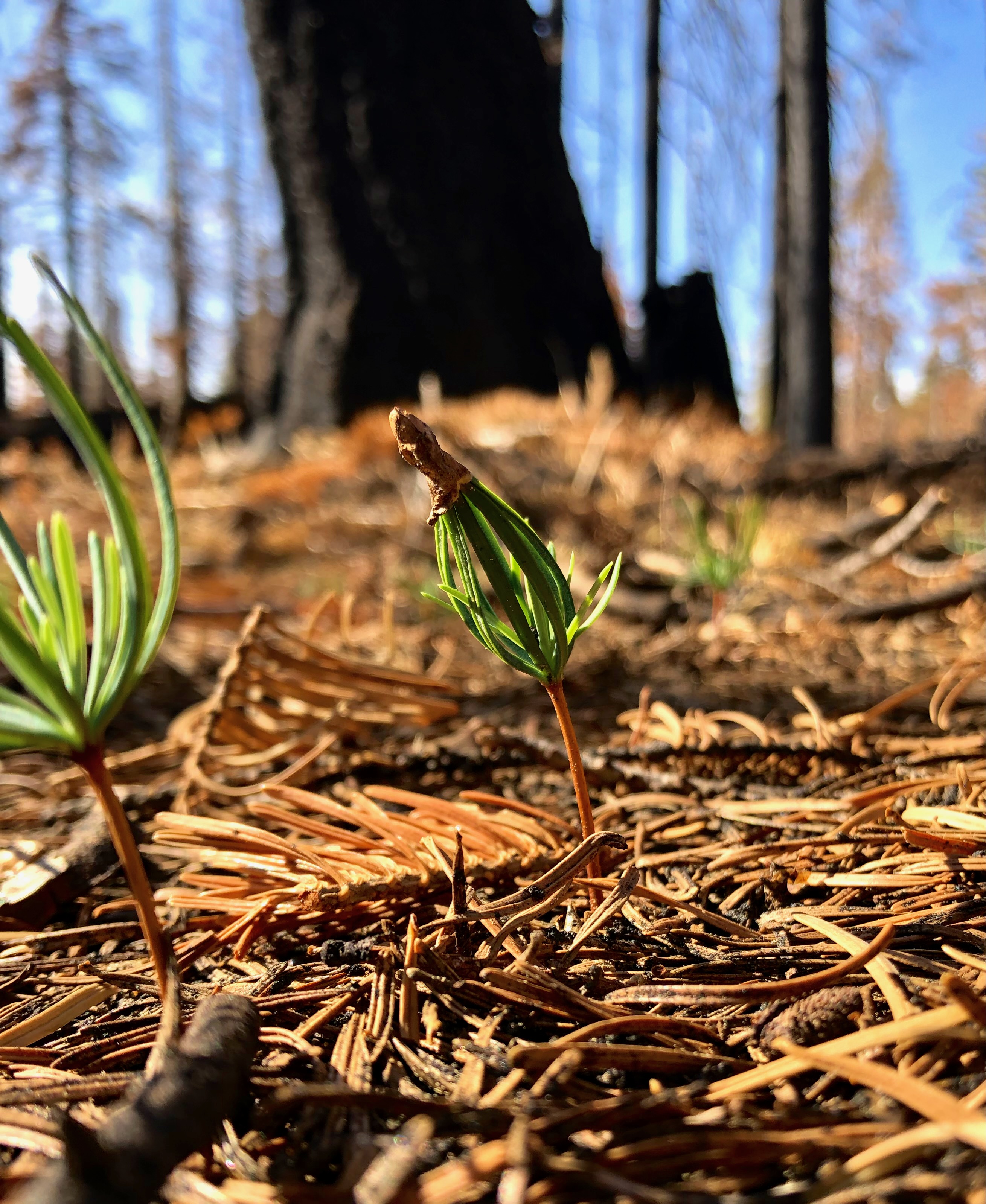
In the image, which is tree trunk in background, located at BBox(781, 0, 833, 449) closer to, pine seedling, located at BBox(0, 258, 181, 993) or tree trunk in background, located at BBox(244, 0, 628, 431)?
tree trunk in background, located at BBox(244, 0, 628, 431)

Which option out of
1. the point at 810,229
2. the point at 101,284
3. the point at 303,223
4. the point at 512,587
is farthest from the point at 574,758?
the point at 101,284

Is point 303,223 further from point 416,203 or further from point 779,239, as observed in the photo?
point 779,239

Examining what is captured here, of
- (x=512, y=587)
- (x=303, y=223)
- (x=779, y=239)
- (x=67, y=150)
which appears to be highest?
(x=67, y=150)

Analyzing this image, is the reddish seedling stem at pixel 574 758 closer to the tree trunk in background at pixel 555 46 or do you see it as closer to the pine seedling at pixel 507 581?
the pine seedling at pixel 507 581

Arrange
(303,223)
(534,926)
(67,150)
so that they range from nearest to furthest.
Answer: (534,926)
(303,223)
(67,150)

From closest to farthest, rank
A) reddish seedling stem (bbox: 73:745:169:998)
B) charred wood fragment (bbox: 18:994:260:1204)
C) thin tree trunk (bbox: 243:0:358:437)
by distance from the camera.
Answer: charred wood fragment (bbox: 18:994:260:1204), reddish seedling stem (bbox: 73:745:169:998), thin tree trunk (bbox: 243:0:358:437)

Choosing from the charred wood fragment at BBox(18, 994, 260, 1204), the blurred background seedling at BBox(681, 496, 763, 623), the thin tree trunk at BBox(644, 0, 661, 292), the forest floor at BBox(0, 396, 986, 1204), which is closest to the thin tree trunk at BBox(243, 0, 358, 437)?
the thin tree trunk at BBox(644, 0, 661, 292)

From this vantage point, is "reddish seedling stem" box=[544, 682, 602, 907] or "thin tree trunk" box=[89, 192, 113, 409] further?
"thin tree trunk" box=[89, 192, 113, 409]

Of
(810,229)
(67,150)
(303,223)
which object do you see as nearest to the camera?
(810,229)
